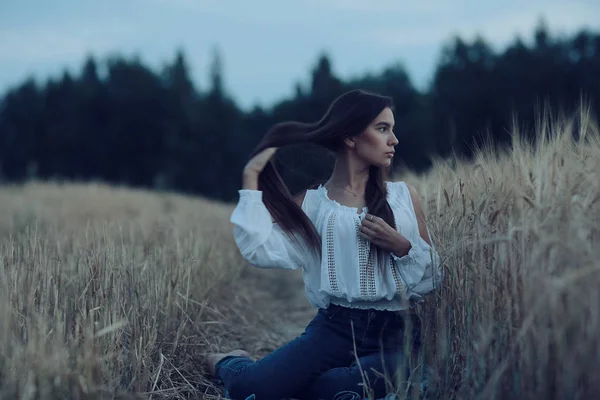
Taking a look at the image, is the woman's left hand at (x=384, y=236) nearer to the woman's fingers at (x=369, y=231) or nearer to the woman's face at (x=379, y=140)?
the woman's fingers at (x=369, y=231)

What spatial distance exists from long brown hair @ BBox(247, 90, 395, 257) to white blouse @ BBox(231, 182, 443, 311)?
0.17 feet

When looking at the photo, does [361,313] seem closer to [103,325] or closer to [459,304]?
[459,304]

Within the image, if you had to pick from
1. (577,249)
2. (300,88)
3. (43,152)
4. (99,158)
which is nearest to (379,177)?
(577,249)

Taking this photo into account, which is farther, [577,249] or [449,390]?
[449,390]

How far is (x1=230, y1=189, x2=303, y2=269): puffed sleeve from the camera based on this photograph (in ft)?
9.78

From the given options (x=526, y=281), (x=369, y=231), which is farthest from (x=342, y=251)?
(x=526, y=281)

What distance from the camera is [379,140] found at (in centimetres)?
306

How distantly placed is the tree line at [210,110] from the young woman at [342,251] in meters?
19.8

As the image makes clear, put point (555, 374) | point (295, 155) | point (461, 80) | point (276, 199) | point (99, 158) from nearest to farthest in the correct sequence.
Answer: point (555, 374), point (276, 199), point (295, 155), point (461, 80), point (99, 158)

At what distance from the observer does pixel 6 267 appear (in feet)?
9.34

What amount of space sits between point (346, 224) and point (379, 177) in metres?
0.32

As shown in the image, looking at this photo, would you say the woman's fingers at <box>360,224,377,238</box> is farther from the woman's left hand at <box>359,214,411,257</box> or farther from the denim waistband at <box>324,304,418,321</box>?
the denim waistband at <box>324,304,418,321</box>

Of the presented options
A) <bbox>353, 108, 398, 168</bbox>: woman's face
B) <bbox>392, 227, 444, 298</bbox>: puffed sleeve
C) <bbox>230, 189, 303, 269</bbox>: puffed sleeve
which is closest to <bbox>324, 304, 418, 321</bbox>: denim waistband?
<bbox>392, 227, 444, 298</bbox>: puffed sleeve

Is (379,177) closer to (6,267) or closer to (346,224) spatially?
(346,224)
